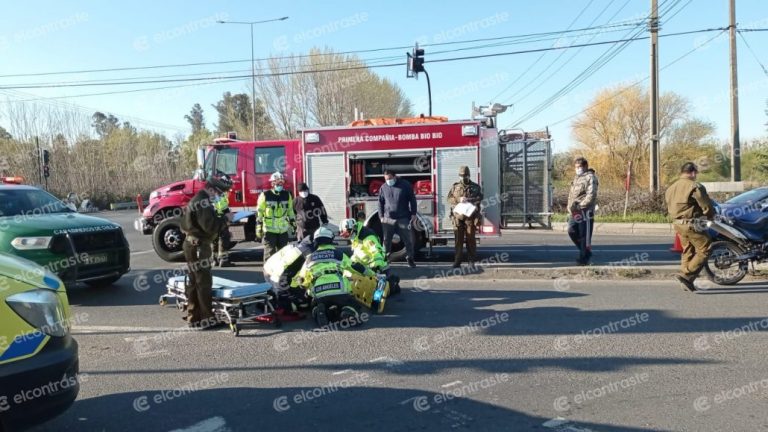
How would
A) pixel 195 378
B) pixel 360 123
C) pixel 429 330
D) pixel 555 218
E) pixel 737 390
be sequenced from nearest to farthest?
pixel 737 390 < pixel 195 378 < pixel 429 330 < pixel 360 123 < pixel 555 218

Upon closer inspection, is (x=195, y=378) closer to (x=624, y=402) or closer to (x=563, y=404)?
(x=563, y=404)

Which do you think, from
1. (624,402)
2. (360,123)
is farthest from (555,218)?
(624,402)

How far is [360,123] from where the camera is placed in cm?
1102

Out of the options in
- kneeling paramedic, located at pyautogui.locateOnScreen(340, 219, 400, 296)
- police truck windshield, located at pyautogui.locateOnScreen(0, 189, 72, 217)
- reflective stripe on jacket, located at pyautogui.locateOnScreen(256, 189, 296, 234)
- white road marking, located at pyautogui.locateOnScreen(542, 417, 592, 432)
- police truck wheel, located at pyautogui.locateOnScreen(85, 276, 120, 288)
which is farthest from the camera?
reflective stripe on jacket, located at pyautogui.locateOnScreen(256, 189, 296, 234)

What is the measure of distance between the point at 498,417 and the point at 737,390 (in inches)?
77.3

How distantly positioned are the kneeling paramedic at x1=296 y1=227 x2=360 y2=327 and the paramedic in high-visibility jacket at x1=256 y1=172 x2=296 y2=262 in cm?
282

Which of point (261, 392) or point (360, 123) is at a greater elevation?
point (360, 123)

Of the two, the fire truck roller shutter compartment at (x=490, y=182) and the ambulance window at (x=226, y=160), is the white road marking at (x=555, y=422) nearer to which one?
the fire truck roller shutter compartment at (x=490, y=182)

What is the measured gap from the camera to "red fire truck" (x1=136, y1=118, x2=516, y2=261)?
1035 cm

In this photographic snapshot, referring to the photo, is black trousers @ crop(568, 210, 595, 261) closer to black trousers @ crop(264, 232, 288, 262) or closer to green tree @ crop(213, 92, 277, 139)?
black trousers @ crop(264, 232, 288, 262)

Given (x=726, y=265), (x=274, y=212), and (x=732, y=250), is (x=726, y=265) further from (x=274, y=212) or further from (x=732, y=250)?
(x=274, y=212)

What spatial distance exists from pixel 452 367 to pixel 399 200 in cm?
487

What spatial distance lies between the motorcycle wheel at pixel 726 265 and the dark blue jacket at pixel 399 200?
14.9ft

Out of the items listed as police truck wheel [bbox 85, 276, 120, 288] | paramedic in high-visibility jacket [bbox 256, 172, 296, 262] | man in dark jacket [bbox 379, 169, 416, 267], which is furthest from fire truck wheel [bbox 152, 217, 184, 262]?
man in dark jacket [bbox 379, 169, 416, 267]
